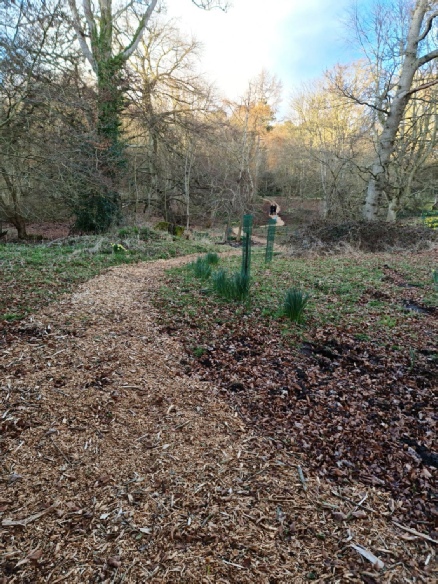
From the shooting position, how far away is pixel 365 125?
14281 mm

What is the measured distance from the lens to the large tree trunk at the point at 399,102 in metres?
8.26

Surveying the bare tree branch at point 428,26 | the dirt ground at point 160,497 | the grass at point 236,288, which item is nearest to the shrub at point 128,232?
the grass at point 236,288

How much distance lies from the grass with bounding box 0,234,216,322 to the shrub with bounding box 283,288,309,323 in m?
2.73

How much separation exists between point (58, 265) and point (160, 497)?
5.19 meters

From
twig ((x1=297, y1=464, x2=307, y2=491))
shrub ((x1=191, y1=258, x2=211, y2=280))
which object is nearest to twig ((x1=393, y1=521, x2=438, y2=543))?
twig ((x1=297, y1=464, x2=307, y2=491))

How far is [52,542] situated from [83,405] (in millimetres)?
889

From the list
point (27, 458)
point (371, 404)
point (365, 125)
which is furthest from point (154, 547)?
point (365, 125)

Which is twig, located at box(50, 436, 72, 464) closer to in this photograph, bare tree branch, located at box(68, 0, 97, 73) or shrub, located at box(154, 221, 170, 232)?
bare tree branch, located at box(68, 0, 97, 73)

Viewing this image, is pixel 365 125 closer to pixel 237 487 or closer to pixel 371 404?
pixel 371 404

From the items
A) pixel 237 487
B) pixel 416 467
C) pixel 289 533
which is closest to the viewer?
pixel 289 533

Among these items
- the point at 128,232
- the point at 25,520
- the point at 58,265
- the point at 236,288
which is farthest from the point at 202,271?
the point at 128,232

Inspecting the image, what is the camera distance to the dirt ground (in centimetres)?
134

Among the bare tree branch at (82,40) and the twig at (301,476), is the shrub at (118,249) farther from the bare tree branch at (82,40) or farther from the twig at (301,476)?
the twig at (301,476)

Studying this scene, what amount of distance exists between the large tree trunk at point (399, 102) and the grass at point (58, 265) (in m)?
5.28
